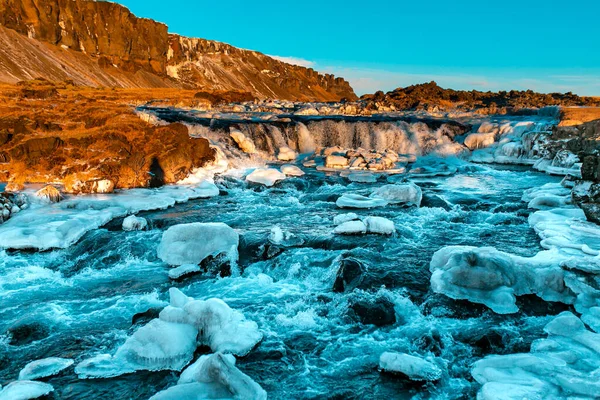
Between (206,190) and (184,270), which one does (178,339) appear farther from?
(206,190)

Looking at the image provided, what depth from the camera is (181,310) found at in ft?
19.9

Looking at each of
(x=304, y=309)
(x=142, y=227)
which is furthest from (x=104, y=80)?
(x=304, y=309)

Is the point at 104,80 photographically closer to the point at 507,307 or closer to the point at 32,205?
the point at 32,205

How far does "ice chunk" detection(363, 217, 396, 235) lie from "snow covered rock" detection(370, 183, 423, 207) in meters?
2.94

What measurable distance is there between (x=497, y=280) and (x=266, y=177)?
10.6 metres

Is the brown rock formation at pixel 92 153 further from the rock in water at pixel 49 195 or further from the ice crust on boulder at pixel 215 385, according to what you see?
the ice crust on boulder at pixel 215 385

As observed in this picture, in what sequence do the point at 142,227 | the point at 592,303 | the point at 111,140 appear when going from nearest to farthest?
the point at 592,303 < the point at 142,227 < the point at 111,140

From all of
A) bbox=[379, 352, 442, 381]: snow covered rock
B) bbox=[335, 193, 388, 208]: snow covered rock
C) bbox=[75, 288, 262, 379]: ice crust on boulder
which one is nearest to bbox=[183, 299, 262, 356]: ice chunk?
bbox=[75, 288, 262, 379]: ice crust on boulder

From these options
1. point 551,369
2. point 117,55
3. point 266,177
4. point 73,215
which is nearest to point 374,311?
point 551,369

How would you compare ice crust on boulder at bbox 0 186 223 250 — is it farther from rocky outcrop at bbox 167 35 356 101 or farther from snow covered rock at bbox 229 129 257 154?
rocky outcrop at bbox 167 35 356 101

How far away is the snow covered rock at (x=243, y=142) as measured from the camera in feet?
70.9

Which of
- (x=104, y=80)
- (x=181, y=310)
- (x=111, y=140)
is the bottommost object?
(x=181, y=310)

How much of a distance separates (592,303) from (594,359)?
167cm

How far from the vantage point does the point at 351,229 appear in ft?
33.3
